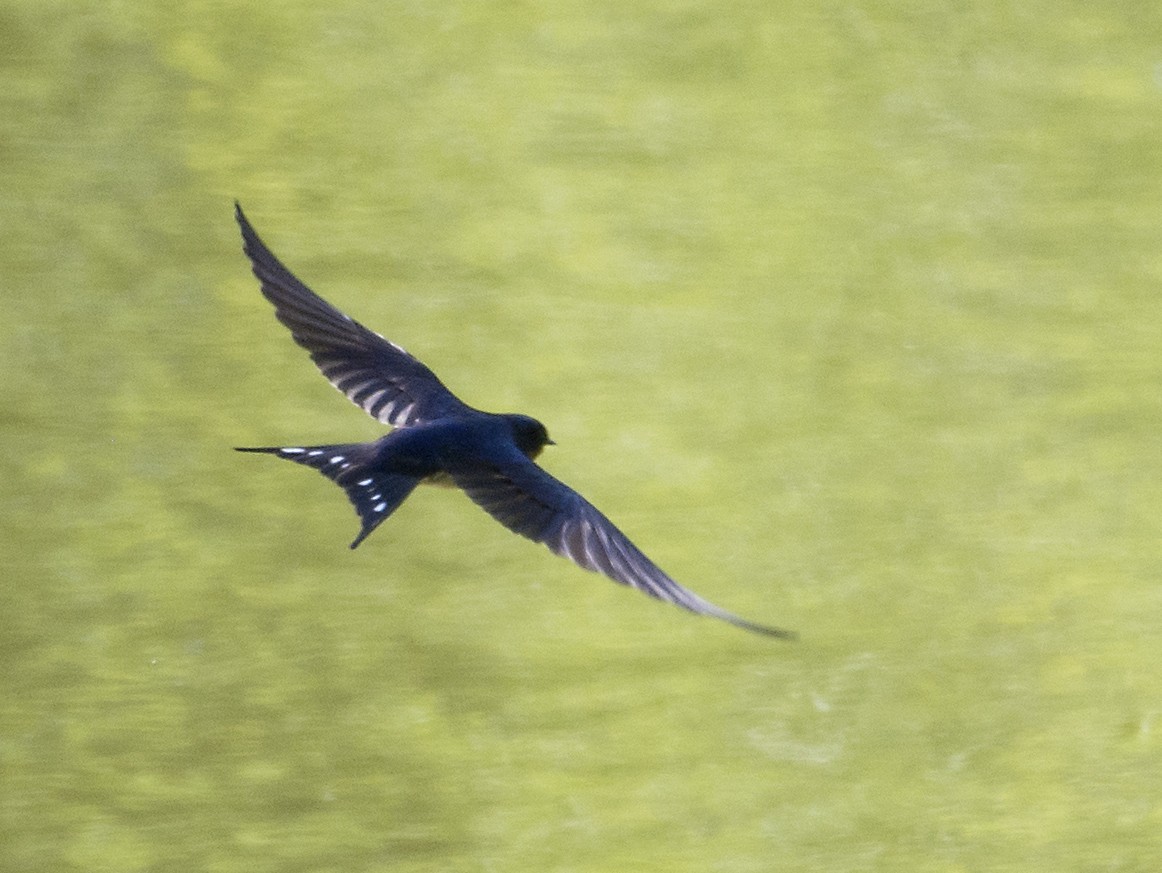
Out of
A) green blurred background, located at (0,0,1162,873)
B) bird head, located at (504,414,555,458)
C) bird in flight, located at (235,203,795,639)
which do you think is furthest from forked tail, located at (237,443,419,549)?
green blurred background, located at (0,0,1162,873)

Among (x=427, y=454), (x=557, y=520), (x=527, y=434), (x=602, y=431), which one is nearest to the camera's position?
(x=557, y=520)

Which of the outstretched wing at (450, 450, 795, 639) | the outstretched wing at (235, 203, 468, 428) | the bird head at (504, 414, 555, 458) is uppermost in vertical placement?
the outstretched wing at (235, 203, 468, 428)

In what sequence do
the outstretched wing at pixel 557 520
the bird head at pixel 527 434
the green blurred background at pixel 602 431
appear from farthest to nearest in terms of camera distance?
the green blurred background at pixel 602 431 → the bird head at pixel 527 434 → the outstretched wing at pixel 557 520

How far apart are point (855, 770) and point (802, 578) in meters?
0.26

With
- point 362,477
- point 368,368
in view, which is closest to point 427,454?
point 362,477

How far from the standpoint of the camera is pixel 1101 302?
92.7 inches

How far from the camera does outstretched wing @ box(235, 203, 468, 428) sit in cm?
192

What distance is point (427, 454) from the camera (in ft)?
5.63

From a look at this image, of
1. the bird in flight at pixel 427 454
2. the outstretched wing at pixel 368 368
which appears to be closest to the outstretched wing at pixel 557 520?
the bird in flight at pixel 427 454

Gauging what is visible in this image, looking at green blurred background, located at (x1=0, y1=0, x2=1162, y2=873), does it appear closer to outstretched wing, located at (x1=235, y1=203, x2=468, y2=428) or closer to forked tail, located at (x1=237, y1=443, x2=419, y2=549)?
outstretched wing, located at (x1=235, y1=203, x2=468, y2=428)

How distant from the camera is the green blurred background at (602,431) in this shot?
220 centimetres

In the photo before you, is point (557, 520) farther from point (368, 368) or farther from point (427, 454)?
point (368, 368)

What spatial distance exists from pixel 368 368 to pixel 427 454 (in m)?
Result: 0.27

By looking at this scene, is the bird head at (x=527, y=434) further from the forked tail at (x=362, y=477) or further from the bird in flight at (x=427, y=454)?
the forked tail at (x=362, y=477)
